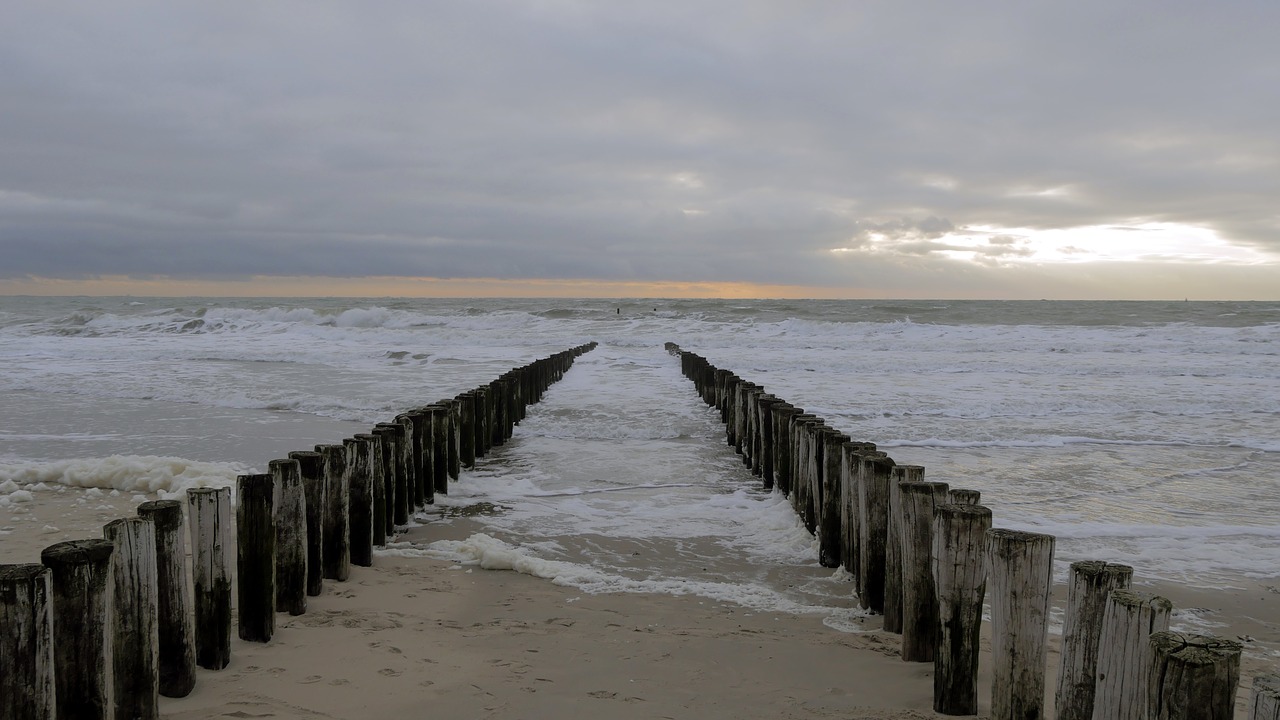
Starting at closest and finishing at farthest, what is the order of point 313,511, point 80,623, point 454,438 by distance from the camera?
1. point 80,623
2. point 313,511
3. point 454,438

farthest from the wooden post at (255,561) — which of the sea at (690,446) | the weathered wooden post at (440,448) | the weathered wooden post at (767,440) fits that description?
the weathered wooden post at (767,440)

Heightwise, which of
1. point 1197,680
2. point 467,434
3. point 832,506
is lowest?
point 467,434

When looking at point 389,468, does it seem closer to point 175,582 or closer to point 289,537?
point 289,537

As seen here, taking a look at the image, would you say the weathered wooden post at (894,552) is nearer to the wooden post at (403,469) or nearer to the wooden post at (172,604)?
the wooden post at (172,604)

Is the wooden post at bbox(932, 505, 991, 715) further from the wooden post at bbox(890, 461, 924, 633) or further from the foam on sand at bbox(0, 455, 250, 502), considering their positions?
the foam on sand at bbox(0, 455, 250, 502)

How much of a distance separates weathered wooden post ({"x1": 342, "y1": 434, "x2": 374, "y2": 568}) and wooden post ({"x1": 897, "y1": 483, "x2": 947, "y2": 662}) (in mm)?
3466

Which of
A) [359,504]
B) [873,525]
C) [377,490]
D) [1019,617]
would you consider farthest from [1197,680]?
[377,490]

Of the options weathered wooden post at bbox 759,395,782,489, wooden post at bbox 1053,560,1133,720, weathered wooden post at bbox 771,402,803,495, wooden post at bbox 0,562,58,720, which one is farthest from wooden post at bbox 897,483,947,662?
weathered wooden post at bbox 759,395,782,489

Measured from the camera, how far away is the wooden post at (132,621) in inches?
127

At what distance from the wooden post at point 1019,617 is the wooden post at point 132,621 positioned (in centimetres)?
324

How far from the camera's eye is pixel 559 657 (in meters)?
4.18

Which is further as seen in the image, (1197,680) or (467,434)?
(467,434)

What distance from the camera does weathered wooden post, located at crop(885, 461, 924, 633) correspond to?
4.33 meters

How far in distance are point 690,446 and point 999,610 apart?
25.0ft
